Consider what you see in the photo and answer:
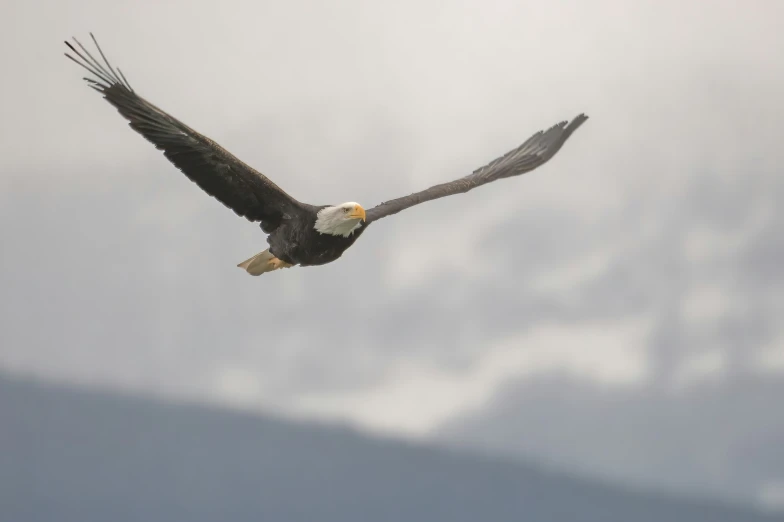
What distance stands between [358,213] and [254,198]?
1478mm

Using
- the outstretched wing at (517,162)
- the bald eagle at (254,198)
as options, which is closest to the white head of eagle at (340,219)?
the bald eagle at (254,198)

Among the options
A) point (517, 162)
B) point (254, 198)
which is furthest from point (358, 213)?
point (517, 162)

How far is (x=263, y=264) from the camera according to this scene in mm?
14531

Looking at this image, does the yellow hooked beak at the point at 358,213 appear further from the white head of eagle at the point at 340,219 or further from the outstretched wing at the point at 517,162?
the outstretched wing at the point at 517,162

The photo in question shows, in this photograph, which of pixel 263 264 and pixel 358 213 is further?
pixel 263 264

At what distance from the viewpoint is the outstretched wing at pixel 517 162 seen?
15.6 meters

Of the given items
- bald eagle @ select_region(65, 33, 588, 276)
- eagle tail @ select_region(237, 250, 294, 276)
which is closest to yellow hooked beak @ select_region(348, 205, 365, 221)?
bald eagle @ select_region(65, 33, 588, 276)

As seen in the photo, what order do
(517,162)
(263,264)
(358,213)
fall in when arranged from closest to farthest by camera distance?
(358,213)
(263,264)
(517,162)

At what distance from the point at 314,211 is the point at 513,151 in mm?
4471

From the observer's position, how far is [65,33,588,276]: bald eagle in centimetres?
1265

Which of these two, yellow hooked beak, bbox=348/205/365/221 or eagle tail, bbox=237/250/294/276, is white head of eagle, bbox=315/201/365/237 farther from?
eagle tail, bbox=237/250/294/276

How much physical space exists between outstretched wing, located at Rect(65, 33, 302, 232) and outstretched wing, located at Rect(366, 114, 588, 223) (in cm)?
217

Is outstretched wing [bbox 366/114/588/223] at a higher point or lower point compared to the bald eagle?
higher

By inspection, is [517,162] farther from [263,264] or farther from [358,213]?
[263,264]
